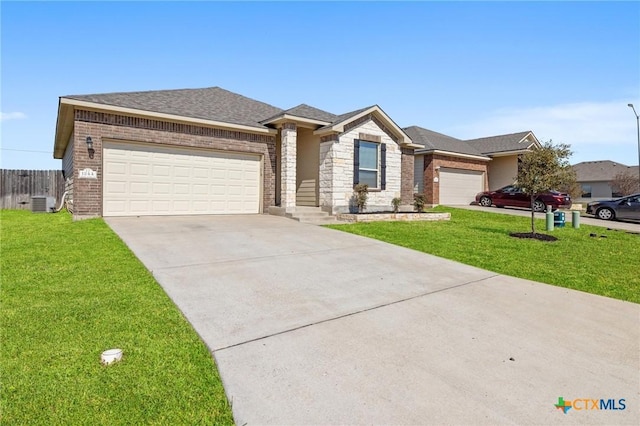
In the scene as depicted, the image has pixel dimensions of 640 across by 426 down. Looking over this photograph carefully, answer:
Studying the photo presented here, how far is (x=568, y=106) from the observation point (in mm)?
14766

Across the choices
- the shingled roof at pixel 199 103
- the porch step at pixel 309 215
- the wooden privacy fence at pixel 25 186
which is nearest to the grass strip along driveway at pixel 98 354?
the porch step at pixel 309 215

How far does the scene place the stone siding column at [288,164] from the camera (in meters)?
12.9

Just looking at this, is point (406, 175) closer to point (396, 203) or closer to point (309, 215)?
point (396, 203)

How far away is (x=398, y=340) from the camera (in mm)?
3307

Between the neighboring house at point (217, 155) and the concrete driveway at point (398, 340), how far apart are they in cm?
608

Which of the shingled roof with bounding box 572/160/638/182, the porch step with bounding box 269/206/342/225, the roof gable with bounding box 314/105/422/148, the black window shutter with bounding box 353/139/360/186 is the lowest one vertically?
the porch step with bounding box 269/206/342/225

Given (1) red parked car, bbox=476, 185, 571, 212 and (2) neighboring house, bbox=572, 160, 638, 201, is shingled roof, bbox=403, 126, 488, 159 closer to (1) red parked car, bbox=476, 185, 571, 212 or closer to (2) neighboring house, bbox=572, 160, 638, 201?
(1) red parked car, bbox=476, 185, 571, 212

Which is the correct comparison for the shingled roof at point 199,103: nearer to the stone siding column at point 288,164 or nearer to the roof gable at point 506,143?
the stone siding column at point 288,164

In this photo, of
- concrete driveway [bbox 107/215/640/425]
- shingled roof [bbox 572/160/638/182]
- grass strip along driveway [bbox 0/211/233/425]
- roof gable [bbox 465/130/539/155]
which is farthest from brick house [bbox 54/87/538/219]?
shingled roof [bbox 572/160/638/182]

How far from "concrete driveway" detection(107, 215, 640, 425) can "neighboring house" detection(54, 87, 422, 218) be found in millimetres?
6077

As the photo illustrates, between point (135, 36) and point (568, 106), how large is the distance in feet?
57.5

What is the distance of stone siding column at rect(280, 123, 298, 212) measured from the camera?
1293cm

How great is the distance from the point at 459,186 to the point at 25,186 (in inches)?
990

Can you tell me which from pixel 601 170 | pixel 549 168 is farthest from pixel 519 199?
pixel 601 170
